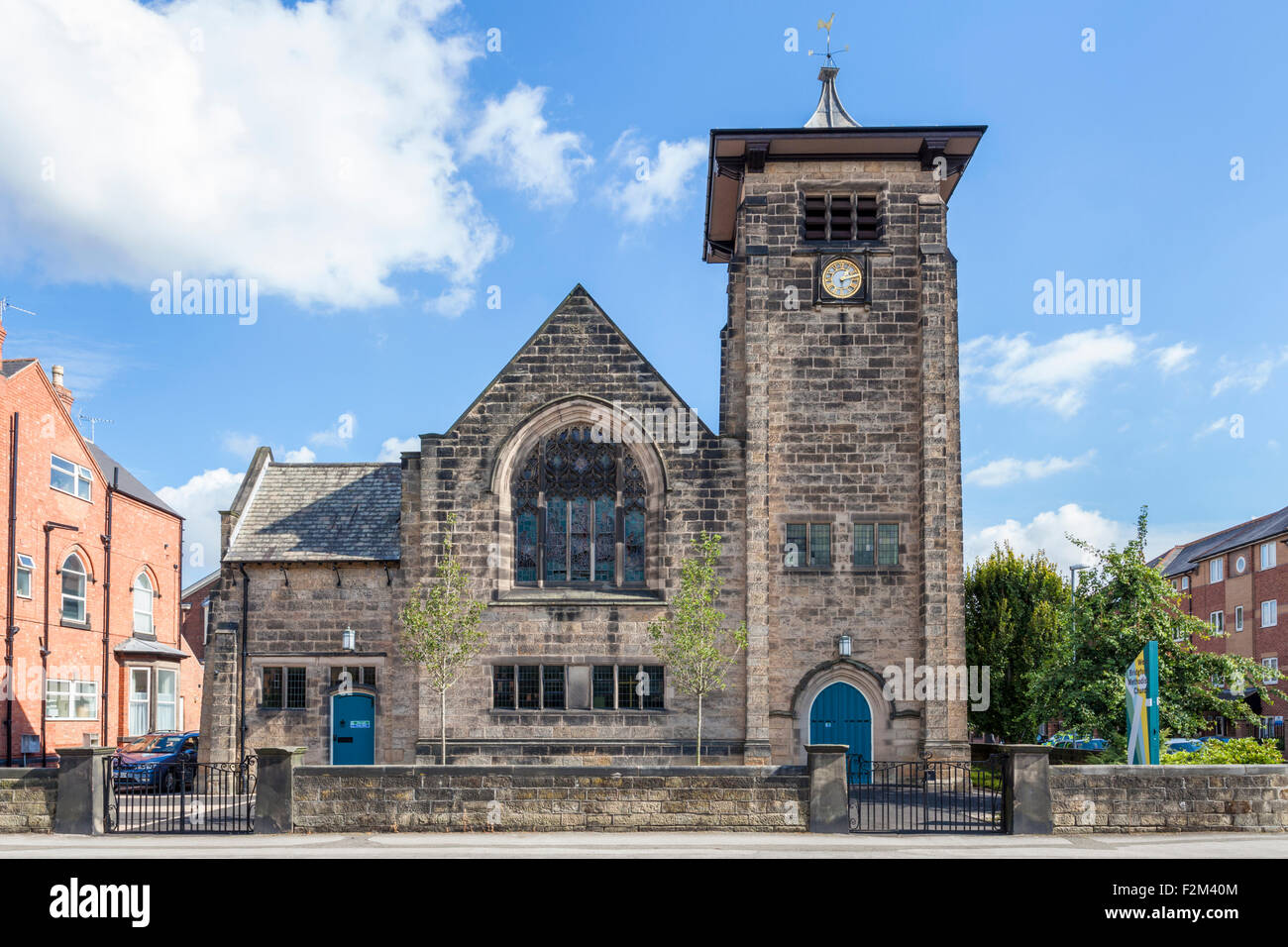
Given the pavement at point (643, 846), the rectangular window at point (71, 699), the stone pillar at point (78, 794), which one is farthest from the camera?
the rectangular window at point (71, 699)

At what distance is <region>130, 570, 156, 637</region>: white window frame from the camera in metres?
39.8

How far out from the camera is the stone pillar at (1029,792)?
17000 millimetres

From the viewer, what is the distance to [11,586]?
31484 millimetres

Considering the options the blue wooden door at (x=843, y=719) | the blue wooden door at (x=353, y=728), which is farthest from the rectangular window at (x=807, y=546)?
the blue wooden door at (x=353, y=728)

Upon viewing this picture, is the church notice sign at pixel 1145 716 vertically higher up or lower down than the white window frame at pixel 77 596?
lower down

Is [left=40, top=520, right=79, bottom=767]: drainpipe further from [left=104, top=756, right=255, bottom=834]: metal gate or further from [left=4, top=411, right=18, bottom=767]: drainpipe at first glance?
[left=104, top=756, right=255, bottom=834]: metal gate

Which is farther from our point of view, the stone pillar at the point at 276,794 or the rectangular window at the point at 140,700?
the rectangular window at the point at 140,700

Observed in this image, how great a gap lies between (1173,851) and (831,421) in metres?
13.7

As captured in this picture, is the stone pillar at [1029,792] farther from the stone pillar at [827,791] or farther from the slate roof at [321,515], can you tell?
the slate roof at [321,515]

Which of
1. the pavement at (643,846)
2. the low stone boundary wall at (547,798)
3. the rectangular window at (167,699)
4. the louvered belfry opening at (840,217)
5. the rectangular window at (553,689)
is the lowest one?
the rectangular window at (167,699)

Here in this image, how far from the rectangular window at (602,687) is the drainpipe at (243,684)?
28.7ft

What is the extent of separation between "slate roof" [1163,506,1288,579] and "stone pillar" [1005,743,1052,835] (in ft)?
126

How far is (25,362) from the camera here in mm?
33969

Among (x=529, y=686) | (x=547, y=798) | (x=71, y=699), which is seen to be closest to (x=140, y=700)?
(x=71, y=699)
